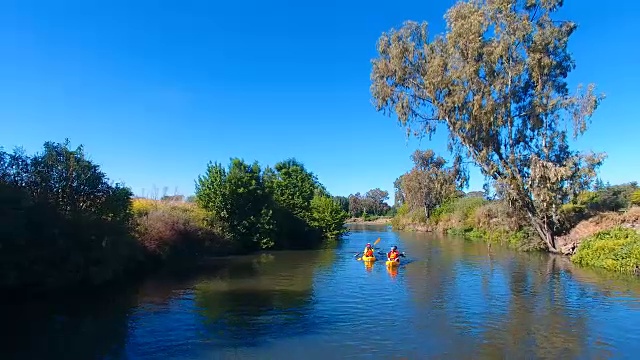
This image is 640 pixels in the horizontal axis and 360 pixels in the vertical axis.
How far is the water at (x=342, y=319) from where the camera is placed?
40.9 feet

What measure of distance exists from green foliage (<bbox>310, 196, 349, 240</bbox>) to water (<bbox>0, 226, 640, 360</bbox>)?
32594 mm

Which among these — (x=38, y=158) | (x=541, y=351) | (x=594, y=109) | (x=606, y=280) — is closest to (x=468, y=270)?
(x=606, y=280)

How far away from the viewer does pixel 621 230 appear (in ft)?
95.9

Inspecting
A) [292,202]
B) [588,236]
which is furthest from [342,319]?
[292,202]

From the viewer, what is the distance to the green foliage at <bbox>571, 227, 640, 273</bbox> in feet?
83.2

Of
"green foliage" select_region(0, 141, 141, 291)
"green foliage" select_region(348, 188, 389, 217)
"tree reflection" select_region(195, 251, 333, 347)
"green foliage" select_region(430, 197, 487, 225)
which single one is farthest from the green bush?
"green foliage" select_region(348, 188, 389, 217)

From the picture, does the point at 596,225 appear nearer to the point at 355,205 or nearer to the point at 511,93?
the point at 511,93

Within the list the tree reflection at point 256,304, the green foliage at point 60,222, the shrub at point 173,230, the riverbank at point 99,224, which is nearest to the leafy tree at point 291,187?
the riverbank at point 99,224

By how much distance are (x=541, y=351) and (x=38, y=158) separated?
70.8ft

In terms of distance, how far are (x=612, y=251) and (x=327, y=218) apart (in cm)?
3590

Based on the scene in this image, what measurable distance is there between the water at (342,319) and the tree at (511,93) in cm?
914

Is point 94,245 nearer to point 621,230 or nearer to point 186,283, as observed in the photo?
point 186,283

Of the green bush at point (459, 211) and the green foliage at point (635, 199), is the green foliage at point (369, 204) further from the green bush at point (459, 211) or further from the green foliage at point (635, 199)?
the green foliage at point (635, 199)

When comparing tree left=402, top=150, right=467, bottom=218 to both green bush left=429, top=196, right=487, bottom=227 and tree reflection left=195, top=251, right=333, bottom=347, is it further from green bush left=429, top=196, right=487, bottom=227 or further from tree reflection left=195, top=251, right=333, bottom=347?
tree reflection left=195, top=251, right=333, bottom=347
